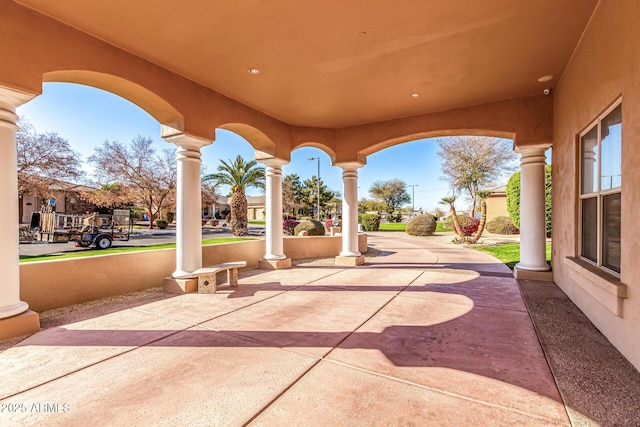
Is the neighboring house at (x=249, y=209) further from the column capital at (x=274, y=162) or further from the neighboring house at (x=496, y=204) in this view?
the column capital at (x=274, y=162)

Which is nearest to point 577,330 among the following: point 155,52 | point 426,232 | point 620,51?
point 620,51

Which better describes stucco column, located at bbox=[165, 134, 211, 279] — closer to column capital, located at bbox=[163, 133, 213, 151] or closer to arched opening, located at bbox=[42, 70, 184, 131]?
column capital, located at bbox=[163, 133, 213, 151]

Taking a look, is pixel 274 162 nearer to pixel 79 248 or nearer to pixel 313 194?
pixel 79 248

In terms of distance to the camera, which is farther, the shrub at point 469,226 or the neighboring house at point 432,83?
the shrub at point 469,226

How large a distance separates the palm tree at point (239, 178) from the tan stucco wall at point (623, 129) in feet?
53.2

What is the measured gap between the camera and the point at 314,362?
9.59 feet

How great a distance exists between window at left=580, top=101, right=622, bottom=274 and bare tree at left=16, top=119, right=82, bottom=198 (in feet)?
77.9

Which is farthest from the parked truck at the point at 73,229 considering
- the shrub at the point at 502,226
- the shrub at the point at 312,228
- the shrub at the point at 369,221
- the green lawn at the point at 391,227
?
the shrub at the point at 502,226

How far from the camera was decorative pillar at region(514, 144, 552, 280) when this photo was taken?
651 cm

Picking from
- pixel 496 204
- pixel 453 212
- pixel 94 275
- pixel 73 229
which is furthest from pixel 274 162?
pixel 496 204

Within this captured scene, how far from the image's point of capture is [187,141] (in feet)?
19.0

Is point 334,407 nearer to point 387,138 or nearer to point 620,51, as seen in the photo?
point 620,51

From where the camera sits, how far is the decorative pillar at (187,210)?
5.84 metres

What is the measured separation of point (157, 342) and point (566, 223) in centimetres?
652
